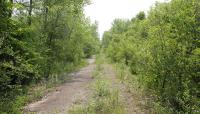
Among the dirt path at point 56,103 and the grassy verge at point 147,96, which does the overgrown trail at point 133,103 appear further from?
the dirt path at point 56,103

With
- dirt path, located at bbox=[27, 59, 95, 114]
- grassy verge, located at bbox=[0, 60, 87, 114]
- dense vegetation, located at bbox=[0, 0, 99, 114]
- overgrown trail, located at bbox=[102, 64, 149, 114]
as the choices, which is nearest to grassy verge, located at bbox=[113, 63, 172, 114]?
overgrown trail, located at bbox=[102, 64, 149, 114]

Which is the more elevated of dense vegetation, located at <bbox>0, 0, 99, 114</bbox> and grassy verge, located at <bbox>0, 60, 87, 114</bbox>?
dense vegetation, located at <bbox>0, 0, 99, 114</bbox>

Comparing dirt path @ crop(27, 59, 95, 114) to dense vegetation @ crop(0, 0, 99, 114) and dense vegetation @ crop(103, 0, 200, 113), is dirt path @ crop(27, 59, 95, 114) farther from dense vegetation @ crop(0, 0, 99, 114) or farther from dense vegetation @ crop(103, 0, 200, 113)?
dense vegetation @ crop(103, 0, 200, 113)

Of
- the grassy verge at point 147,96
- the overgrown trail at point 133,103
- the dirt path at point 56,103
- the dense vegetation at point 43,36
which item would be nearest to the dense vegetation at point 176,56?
the grassy verge at point 147,96

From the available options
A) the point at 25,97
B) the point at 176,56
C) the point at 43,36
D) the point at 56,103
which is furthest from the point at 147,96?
the point at 43,36

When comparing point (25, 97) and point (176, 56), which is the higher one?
point (176, 56)

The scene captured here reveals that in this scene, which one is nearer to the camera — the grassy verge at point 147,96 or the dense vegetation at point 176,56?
the dense vegetation at point 176,56

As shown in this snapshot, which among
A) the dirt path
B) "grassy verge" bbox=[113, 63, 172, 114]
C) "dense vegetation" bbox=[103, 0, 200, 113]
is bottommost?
the dirt path

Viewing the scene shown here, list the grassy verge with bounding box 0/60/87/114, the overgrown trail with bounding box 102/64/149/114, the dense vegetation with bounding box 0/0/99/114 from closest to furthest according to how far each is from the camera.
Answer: the grassy verge with bounding box 0/60/87/114 → the overgrown trail with bounding box 102/64/149/114 → the dense vegetation with bounding box 0/0/99/114

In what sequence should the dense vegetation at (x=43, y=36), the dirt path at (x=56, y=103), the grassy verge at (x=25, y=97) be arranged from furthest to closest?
the dense vegetation at (x=43, y=36), the dirt path at (x=56, y=103), the grassy verge at (x=25, y=97)

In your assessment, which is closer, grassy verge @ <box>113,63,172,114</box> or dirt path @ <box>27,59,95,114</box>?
grassy verge @ <box>113,63,172,114</box>

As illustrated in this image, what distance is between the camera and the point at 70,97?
55.6 feet

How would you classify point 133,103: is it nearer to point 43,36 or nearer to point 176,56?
point 176,56

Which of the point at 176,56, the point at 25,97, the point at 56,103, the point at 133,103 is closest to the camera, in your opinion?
the point at 176,56
